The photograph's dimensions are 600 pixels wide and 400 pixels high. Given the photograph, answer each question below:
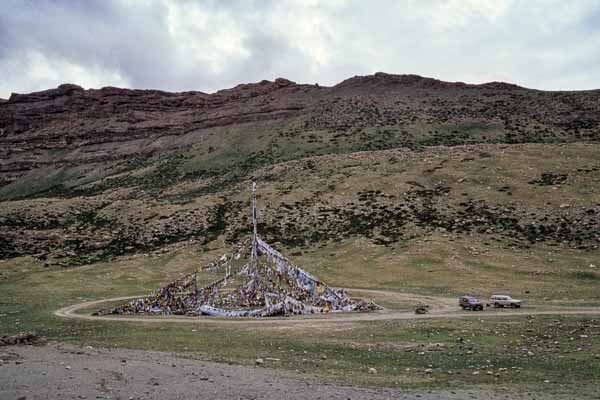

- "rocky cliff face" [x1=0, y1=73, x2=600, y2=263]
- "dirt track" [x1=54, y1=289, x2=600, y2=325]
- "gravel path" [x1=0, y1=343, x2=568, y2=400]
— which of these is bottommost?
"dirt track" [x1=54, y1=289, x2=600, y2=325]

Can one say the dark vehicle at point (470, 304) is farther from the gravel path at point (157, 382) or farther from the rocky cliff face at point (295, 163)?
the rocky cliff face at point (295, 163)

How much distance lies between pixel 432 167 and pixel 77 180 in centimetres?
6857

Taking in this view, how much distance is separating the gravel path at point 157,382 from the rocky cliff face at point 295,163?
36359 mm

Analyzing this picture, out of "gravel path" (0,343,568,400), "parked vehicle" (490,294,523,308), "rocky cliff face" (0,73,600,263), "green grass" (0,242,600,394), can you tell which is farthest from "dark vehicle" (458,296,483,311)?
"rocky cliff face" (0,73,600,263)

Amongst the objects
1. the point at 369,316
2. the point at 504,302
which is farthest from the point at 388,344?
the point at 504,302

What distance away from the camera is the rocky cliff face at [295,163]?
180 ft

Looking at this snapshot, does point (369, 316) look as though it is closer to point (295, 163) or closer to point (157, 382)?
point (157, 382)

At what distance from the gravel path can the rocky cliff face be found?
119 feet

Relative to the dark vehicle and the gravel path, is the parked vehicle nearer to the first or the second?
the dark vehicle

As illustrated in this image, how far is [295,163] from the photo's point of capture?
81.1 meters

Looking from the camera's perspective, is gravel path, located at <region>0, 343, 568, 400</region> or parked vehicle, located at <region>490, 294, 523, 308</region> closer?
gravel path, located at <region>0, 343, 568, 400</region>

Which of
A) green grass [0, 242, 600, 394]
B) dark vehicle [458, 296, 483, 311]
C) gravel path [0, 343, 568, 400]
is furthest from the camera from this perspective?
dark vehicle [458, 296, 483, 311]

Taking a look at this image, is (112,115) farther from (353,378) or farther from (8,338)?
(353,378)

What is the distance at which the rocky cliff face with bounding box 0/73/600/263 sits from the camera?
54781mm
